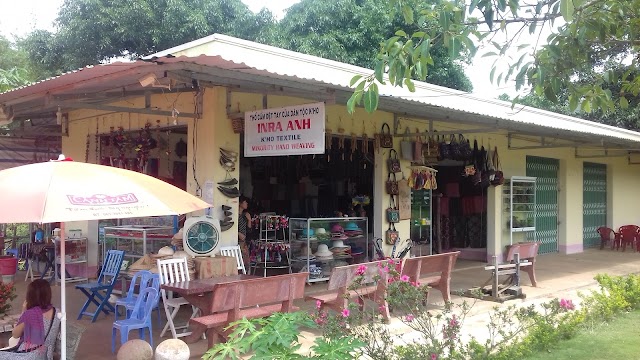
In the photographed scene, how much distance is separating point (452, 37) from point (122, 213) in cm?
237

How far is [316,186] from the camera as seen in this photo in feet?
39.1

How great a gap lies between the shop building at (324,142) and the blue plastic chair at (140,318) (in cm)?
178

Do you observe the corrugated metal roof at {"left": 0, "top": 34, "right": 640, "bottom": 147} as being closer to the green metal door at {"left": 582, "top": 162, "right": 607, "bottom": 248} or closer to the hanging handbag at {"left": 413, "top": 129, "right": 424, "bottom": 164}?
the hanging handbag at {"left": 413, "top": 129, "right": 424, "bottom": 164}

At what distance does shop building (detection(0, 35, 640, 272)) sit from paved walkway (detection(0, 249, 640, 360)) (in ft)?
3.06

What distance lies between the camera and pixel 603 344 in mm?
5742

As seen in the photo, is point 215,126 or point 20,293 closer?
point 215,126

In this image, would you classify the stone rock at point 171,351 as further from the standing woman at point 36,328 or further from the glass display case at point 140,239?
the glass display case at point 140,239

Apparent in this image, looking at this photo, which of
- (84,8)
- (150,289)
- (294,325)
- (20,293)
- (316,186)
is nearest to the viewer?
(294,325)

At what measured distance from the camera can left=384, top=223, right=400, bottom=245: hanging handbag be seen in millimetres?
9789

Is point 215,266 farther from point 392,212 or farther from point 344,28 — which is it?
point 344,28

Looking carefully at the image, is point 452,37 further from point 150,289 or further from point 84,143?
point 84,143

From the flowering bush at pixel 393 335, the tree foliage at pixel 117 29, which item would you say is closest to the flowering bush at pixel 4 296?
the flowering bush at pixel 393 335

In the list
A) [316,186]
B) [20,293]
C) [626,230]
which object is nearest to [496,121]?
[316,186]

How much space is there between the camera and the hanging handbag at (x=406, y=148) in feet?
32.7
